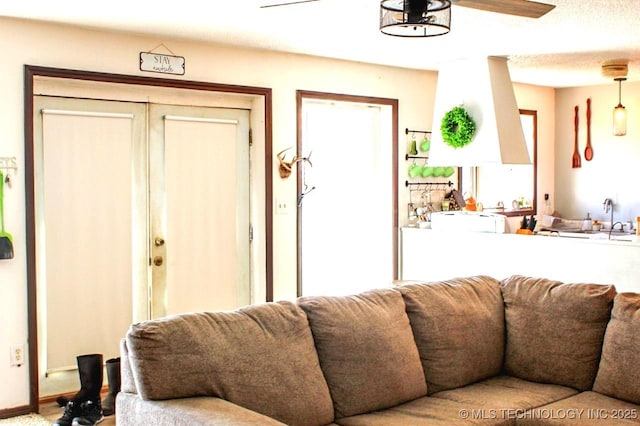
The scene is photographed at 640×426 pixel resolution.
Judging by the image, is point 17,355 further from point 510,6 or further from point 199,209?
point 510,6

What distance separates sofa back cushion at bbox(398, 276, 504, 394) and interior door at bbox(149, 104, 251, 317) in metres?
2.32

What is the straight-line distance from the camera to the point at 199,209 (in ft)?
18.0

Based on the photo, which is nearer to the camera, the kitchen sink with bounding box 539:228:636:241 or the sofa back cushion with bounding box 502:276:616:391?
the sofa back cushion with bounding box 502:276:616:391

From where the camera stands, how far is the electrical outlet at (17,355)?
4.65m

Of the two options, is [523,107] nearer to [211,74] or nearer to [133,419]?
[211,74]

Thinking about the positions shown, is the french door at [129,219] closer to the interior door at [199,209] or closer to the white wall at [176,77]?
the interior door at [199,209]

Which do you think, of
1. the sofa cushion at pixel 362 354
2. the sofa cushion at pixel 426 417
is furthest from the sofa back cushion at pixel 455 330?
the sofa cushion at pixel 426 417

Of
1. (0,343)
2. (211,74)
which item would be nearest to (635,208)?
(211,74)

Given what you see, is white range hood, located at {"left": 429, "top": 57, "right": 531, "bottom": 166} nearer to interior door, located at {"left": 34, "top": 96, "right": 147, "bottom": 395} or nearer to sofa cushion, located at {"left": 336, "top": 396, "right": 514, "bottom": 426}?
interior door, located at {"left": 34, "top": 96, "right": 147, "bottom": 395}

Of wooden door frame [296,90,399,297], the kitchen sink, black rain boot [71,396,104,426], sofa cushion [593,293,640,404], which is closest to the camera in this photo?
sofa cushion [593,293,640,404]

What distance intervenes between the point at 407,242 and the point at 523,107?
87.9 inches

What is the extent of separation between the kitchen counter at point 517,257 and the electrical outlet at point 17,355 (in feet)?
10.6

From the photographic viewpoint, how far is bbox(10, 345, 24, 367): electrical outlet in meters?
4.65

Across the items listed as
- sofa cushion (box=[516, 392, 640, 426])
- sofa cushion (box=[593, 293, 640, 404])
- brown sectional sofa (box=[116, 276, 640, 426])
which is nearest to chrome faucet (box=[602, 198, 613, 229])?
brown sectional sofa (box=[116, 276, 640, 426])
